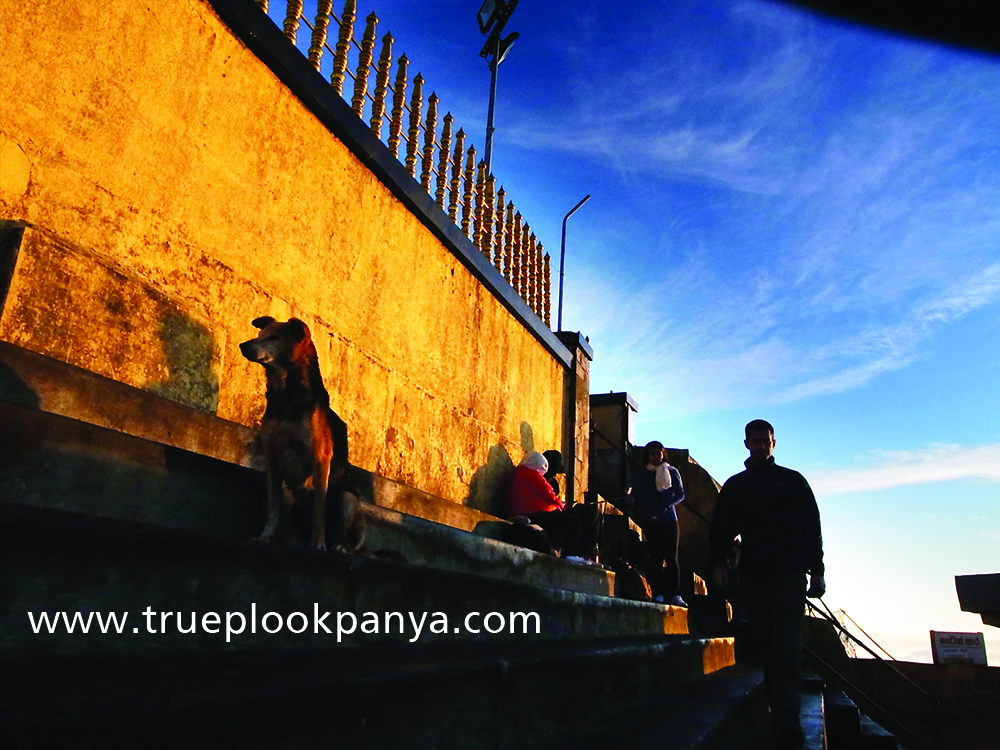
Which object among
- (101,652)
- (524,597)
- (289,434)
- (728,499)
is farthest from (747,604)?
(101,652)

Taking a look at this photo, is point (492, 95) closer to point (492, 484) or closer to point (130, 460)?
point (492, 484)

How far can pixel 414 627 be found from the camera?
92.4 inches

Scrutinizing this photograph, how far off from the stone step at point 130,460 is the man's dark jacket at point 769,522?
157 cm

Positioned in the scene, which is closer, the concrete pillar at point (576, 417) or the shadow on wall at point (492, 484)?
the shadow on wall at point (492, 484)

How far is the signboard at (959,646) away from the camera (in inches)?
521

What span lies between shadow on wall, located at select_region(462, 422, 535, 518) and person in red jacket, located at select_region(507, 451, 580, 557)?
0.86ft

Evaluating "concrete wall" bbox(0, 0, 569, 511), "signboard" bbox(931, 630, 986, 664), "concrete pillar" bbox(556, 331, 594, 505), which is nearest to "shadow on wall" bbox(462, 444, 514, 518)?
"concrete wall" bbox(0, 0, 569, 511)

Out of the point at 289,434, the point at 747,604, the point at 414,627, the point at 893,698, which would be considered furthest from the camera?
the point at 893,698

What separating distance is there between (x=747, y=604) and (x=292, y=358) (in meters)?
2.64

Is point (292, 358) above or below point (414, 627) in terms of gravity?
above

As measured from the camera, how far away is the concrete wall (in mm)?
2855

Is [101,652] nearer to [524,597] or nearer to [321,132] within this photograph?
[524,597]

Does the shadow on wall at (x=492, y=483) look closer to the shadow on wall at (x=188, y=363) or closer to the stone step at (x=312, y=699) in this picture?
the shadow on wall at (x=188, y=363)

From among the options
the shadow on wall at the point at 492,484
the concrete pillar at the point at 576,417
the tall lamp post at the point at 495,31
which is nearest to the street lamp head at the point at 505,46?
the tall lamp post at the point at 495,31
